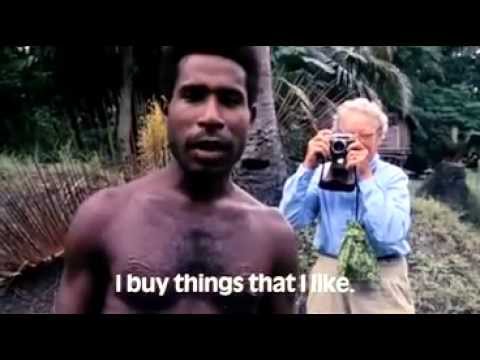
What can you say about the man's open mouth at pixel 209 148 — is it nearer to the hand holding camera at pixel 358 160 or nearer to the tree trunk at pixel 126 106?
the tree trunk at pixel 126 106

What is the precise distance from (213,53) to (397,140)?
0.83 m

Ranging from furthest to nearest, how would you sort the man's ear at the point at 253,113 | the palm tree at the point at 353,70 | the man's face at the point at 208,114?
1. the palm tree at the point at 353,70
2. the man's ear at the point at 253,113
3. the man's face at the point at 208,114

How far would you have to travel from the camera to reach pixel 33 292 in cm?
385

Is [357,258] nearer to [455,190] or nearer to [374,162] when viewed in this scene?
[374,162]

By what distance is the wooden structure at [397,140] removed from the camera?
12.6 feet

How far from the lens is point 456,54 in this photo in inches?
155

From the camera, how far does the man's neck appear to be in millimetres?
3744

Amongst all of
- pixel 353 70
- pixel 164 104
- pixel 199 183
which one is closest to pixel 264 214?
pixel 199 183

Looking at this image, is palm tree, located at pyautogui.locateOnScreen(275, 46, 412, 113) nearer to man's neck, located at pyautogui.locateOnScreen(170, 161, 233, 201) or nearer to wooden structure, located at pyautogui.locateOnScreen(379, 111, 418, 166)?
wooden structure, located at pyautogui.locateOnScreen(379, 111, 418, 166)

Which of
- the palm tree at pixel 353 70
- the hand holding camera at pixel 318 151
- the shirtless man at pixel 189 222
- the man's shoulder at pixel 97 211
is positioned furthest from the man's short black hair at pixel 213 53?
the man's shoulder at pixel 97 211

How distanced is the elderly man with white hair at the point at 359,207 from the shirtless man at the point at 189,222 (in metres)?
0.12
